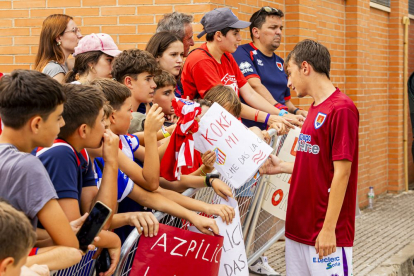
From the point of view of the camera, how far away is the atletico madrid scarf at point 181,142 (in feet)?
11.8

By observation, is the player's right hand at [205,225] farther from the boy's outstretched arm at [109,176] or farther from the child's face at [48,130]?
the child's face at [48,130]

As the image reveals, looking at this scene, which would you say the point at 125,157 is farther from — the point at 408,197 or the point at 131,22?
the point at 408,197

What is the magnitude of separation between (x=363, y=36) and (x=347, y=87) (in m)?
0.88

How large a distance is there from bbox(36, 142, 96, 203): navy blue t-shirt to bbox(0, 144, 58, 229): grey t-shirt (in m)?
0.22

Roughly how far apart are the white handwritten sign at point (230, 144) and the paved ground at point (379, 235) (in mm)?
2650

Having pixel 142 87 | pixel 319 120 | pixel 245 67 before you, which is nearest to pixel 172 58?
pixel 142 87

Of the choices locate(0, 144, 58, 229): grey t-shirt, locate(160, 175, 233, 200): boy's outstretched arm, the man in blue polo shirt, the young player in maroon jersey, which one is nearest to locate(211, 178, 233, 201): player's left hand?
locate(160, 175, 233, 200): boy's outstretched arm

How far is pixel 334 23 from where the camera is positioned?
31.4ft

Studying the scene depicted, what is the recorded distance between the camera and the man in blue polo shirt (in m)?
6.02

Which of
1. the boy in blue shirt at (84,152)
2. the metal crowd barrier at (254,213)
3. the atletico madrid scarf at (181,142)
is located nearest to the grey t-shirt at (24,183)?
the boy in blue shirt at (84,152)

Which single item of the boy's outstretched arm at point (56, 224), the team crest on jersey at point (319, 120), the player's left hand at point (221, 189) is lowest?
the player's left hand at point (221, 189)

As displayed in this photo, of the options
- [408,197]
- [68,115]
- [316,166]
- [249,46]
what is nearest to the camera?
[68,115]

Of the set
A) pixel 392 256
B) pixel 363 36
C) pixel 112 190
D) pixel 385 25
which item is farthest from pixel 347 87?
pixel 112 190

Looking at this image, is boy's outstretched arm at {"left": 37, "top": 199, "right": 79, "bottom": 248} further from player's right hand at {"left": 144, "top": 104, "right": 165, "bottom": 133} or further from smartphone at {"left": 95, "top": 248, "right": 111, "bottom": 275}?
player's right hand at {"left": 144, "top": 104, "right": 165, "bottom": 133}
